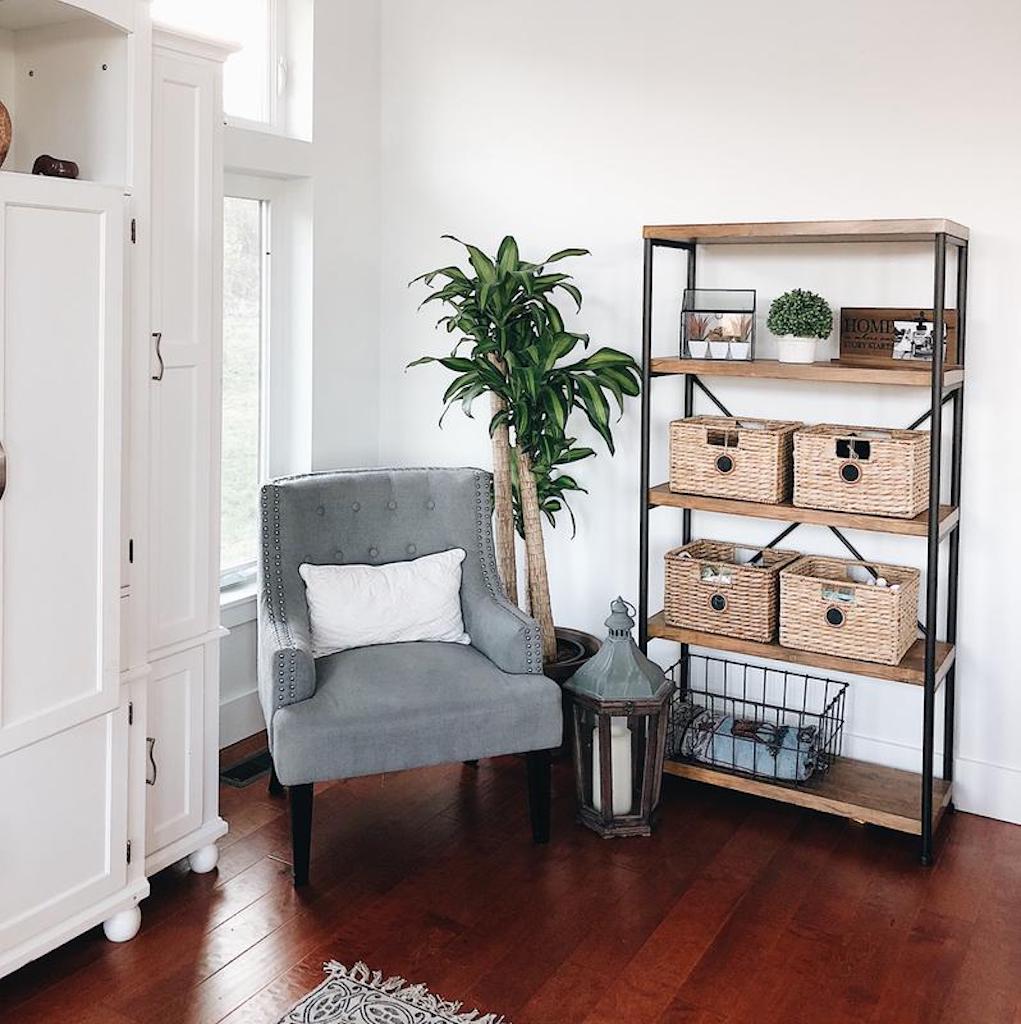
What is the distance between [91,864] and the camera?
8.45 feet

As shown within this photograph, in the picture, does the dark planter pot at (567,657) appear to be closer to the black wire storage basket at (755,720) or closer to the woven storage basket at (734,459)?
the black wire storage basket at (755,720)

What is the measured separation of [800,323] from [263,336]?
1709 mm

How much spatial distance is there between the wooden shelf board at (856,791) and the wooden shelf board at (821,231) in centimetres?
146

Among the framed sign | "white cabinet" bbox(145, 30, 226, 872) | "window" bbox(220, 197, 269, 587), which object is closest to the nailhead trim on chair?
"white cabinet" bbox(145, 30, 226, 872)

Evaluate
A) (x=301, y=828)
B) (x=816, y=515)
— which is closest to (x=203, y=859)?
(x=301, y=828)

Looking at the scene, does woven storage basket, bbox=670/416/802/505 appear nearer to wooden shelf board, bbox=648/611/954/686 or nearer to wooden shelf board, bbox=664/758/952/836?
wooden shelf board, bbox=648/611/954/686

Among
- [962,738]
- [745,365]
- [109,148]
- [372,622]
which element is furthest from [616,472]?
[109,148]

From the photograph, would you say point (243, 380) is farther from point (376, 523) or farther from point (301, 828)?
point (301, 828)

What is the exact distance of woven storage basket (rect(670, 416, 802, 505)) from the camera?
333cm

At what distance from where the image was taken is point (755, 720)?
3.73m

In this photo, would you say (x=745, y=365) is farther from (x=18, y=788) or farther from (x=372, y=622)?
(x=18, y=788)

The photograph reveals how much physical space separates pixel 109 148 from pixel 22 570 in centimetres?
88

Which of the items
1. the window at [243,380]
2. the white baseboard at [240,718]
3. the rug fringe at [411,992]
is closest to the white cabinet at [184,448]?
the rug fringe at [411,992]

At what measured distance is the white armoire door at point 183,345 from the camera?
8.91 ft
